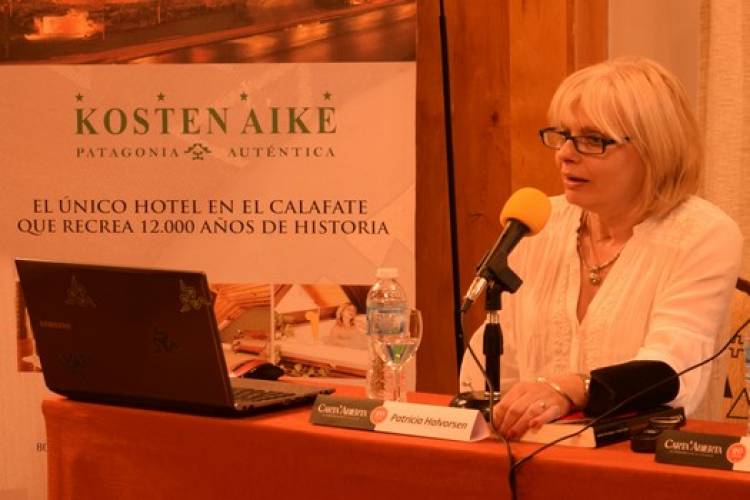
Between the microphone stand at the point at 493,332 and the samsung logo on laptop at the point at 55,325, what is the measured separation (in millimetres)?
720

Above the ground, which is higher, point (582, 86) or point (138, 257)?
point (582, 86)

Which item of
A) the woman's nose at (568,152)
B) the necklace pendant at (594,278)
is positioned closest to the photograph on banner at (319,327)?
the necklace pendant at (594,278)

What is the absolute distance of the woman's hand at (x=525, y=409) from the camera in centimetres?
192

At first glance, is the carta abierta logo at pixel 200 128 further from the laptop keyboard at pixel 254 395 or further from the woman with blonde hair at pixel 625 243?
the laptop keyboard at pixel 254 395

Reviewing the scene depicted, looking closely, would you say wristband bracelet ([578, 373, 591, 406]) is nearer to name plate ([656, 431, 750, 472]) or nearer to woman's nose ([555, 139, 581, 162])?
name plate ([656, 431, 750, 472])

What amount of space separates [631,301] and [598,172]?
11.5 inches

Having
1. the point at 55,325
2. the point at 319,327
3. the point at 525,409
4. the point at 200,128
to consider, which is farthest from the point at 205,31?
the point at 525,409

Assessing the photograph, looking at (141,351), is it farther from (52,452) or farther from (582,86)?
(582,86)

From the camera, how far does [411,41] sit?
362 cm

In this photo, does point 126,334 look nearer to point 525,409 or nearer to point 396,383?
point 396,383

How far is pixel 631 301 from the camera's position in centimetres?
262

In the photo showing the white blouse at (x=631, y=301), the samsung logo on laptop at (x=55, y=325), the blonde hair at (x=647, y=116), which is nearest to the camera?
the samsung logo on laptop at (x=55, y=325)

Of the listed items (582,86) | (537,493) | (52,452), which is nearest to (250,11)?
(582,86)

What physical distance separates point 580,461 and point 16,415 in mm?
2401
